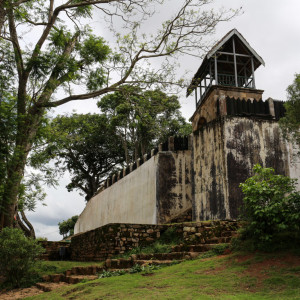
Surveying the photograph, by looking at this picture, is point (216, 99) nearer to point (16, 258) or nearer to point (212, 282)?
point (212, 282)

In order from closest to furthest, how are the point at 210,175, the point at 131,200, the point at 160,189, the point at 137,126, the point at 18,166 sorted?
the point at 18,166, the point at 210,175, the point at 160,189, the point at 131,200, the point at 137,126

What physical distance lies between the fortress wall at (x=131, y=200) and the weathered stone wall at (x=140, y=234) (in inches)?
105

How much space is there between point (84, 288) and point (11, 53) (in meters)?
7.03

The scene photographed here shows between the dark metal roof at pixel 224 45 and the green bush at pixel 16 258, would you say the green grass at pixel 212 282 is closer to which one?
the green bush at pixel 16 258

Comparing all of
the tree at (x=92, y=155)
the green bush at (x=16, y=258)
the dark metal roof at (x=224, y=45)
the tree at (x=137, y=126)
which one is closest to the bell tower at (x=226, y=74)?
the dark metal roof at (x=224, y=45)

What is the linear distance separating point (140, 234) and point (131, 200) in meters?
Answer: 5.76

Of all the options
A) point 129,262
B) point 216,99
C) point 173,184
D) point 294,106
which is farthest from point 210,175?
point 294,106

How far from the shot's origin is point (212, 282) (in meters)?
5.06

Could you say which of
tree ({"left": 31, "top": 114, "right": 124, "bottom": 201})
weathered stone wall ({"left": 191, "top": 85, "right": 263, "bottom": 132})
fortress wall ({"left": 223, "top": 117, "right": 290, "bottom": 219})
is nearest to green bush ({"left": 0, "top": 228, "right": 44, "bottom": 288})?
fortress wall ({"left": 223, "top": 117, "right": 290, "bottom": 219})

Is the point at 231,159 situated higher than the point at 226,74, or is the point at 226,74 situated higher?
the point at 226,74

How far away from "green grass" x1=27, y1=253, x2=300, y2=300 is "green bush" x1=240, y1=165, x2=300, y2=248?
469mm

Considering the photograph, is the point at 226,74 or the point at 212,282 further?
the point at 226,74

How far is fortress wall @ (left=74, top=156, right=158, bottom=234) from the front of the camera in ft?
42.4

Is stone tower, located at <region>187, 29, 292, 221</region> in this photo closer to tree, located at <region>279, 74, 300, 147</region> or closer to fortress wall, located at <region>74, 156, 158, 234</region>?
fortress wall, located at <region>74, 156, 158, 234</region>
